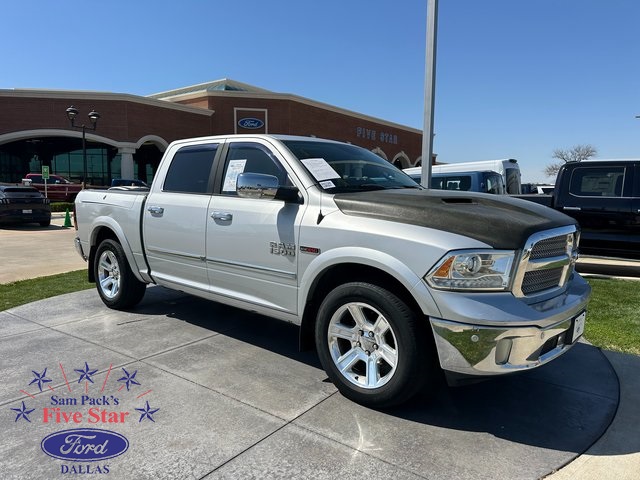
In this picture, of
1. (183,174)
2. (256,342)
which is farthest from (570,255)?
(183,174)

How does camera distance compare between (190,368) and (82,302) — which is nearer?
(190,368)

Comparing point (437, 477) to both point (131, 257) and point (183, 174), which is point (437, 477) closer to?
point (183, 174)

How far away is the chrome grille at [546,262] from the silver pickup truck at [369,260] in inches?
0.5

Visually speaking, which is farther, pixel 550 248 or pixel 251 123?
pixel 251 123

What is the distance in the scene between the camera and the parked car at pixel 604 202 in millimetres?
7957

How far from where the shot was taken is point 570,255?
347 cm

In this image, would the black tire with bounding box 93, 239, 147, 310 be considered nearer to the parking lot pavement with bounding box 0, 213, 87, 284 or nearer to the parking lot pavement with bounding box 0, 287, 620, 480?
the parking lot pavement with bounding box 0, 287, 620, 480

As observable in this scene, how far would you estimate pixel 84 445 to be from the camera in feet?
9.34

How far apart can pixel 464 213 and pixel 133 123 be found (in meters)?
35.1

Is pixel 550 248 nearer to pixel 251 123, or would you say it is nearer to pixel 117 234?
pixel 117 234

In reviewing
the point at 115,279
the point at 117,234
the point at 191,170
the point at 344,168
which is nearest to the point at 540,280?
the point at 344,168

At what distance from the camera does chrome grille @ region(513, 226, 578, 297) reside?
9.66 ft

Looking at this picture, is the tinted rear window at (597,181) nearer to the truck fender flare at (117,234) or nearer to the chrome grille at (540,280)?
the chrome grille at (540,280)

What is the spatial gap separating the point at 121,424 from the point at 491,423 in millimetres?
2374
